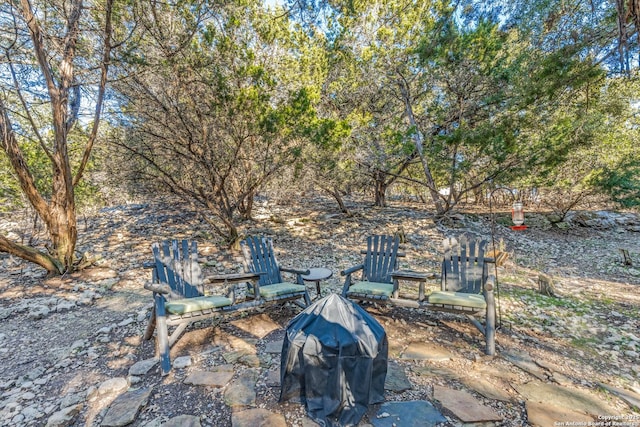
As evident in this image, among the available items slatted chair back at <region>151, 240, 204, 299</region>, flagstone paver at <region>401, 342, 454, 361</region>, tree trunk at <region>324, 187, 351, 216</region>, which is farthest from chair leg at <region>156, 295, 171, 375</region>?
tree trunk at <region>324, 187, 351, 216</region>

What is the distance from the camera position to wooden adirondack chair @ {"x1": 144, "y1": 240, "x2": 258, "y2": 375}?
8.23 ft

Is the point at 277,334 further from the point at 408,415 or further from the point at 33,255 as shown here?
the point at 33,255

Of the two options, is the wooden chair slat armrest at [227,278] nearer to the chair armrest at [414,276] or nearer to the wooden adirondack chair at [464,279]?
the chair armrest at [414,276]

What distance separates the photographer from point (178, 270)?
317 cm

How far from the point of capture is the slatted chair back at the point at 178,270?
10.0 ft

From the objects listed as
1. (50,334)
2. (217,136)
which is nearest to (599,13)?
(217,136)

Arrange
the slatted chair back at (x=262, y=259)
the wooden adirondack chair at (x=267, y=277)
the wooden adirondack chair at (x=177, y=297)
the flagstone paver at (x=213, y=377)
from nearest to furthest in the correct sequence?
the flagstone paver at (x=213, y=377) → the wooden adirondack chair at (x=177, y=297) → the wooden adirondack chair at (x=267, y=277) → the slatted chair back at (x=262, y=259)

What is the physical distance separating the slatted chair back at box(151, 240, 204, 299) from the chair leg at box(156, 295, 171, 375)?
522mm

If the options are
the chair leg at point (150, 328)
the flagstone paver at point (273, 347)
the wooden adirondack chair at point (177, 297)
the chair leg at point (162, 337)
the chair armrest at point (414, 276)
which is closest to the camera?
the chair leg at point (162, 337)

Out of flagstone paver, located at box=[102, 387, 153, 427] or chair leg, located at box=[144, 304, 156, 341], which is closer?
flagstone paver, located at box=[102, 387, 153, 427]

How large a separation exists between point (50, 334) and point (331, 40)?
8006 mm

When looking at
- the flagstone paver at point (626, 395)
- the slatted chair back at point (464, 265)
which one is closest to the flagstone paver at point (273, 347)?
the slatted chair back at point (464, 265)

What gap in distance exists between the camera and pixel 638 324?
3.16 metres

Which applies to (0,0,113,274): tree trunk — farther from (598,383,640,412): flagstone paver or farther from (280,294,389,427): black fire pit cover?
(598,383,640,412): flagstone paver
